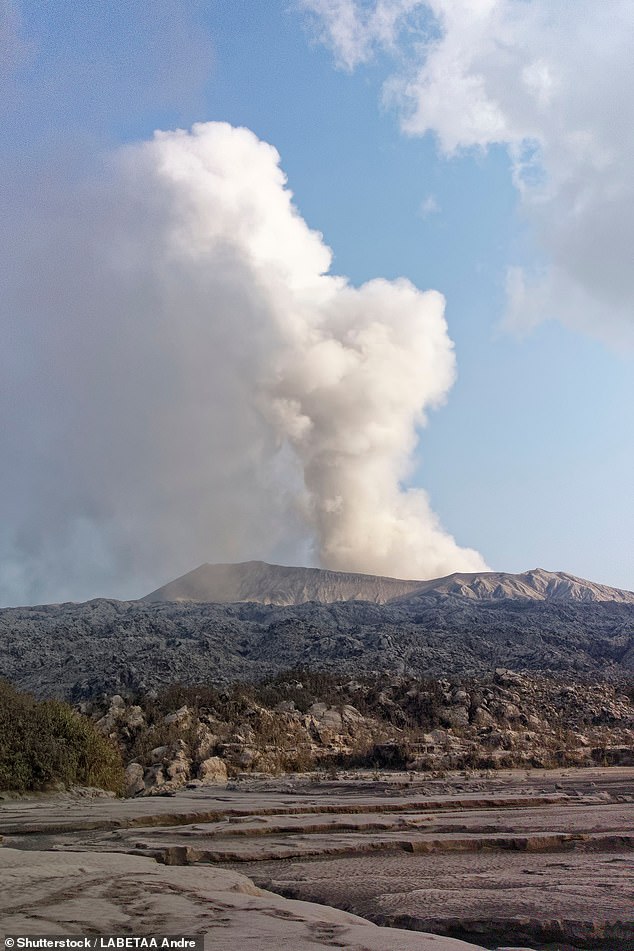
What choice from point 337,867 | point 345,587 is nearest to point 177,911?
point 337,867

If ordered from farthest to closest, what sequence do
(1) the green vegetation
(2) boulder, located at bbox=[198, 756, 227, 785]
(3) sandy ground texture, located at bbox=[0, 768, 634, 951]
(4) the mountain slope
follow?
(4) the mountain slope, (2) boulder, located at bbox=[198, 756, 227, 785], (1) the green vegetation, (3) sandy ground texture, located at bbox=[0, 768, 634, 951]

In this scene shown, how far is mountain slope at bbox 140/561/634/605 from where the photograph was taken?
90.4 metres

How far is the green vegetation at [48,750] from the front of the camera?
50.1ft

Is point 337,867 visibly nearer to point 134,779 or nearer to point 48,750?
point 48,750

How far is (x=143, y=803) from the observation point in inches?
544

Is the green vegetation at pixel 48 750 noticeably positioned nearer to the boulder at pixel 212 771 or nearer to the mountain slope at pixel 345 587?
the boulder at pixel 212 771

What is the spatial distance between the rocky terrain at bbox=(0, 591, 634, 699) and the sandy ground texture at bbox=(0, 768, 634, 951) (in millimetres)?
24687

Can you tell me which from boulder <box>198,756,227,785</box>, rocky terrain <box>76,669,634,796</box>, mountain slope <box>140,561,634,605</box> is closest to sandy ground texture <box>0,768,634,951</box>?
boulder <box>198,756,227,785</box>

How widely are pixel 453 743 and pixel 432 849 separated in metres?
15.9

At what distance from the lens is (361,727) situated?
2752 cm

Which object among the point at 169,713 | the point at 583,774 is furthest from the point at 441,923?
the point at 169,713

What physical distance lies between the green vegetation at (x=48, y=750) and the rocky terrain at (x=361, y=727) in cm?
151

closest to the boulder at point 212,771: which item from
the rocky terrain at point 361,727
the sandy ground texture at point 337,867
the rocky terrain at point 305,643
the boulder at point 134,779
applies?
the rocky terrain at point 361,727

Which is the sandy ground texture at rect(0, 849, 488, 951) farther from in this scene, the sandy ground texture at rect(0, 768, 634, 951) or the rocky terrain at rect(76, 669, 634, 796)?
the rocky terrain at rect(76, 669, 634, 796)
